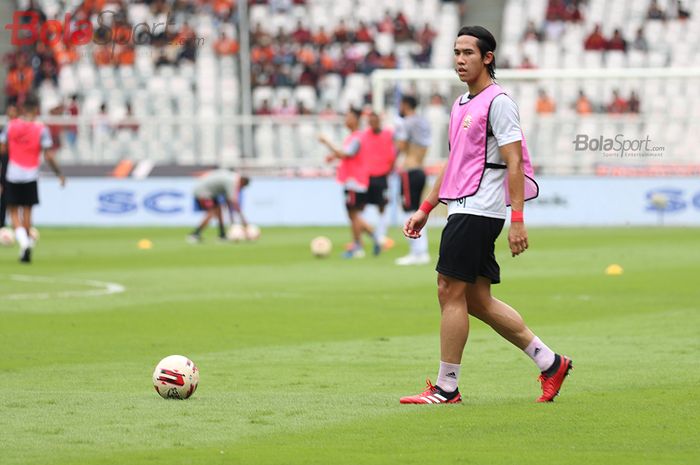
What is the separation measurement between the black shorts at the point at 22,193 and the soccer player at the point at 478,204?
13410 millimetres

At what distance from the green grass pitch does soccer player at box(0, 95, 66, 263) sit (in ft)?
2.27

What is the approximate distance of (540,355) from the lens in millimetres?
7938

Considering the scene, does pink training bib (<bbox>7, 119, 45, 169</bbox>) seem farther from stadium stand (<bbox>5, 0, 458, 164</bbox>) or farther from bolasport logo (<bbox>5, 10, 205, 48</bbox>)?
stadium stand (<bbox>5, 0, 458, 164</bbox>)

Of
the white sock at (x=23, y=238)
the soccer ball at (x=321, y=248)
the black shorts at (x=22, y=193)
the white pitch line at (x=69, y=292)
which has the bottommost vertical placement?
the soccer ball at (x=321, y=248)

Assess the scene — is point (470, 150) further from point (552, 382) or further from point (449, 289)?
point (552, 382)

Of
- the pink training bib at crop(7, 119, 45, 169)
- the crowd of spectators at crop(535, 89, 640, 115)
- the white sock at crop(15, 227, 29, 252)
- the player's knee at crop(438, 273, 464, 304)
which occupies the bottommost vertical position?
the white sock at crop(15, 227, 29, 252)

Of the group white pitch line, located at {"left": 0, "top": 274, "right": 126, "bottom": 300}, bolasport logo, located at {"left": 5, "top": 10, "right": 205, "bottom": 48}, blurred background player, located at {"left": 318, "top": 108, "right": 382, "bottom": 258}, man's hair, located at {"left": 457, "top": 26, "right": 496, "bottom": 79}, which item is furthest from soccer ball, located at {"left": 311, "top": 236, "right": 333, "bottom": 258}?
man's hair, located at {"left": 457, "top": 26, "right": 496, "bottom": 79}

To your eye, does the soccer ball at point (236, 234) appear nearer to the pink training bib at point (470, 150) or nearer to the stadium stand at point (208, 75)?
the stadium stand at point (208, 75)

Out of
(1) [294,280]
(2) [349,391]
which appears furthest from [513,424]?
(1) [294,280]

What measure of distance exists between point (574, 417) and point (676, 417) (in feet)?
1.81

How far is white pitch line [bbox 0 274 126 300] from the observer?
15.3m

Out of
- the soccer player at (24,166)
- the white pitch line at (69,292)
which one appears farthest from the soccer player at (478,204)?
the soccer player at (24,166)

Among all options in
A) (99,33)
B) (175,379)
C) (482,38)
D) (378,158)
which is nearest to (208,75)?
(99,33)

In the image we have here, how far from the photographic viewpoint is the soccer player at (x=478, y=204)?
772 centimetres
